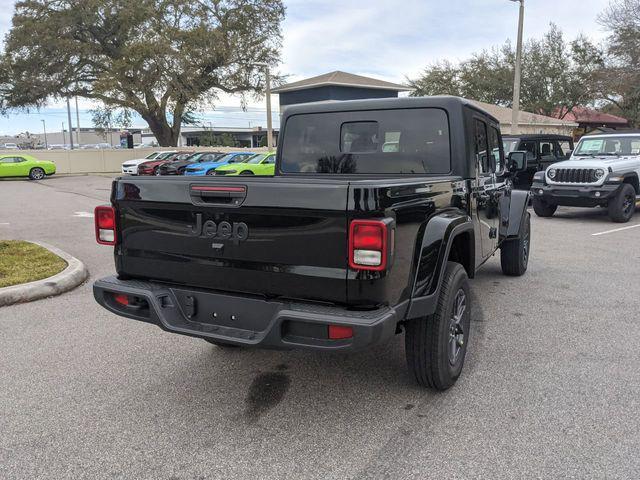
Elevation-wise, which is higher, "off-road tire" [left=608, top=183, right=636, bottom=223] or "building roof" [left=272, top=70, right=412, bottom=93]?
"building roof" [left=272, top=70, right=412, bottom=93]

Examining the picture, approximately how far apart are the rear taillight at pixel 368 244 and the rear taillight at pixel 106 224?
5.59 ft

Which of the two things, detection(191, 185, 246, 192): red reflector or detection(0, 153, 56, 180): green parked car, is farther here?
detection(0, 153, 56, 180): green parked car

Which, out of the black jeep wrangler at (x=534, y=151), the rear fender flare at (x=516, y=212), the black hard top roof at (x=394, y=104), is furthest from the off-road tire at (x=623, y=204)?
the black hard top roof at (x=394, y=104)

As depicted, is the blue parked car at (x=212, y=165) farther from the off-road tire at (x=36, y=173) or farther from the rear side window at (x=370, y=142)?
the rear side window at (x=370, y=142)

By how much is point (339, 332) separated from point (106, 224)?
1804mm

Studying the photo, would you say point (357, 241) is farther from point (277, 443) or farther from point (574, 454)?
point (574, 454)

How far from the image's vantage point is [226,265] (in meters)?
3.18

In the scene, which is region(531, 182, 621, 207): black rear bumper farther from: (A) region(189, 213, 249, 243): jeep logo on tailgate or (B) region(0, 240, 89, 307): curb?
(A) region(189, 213, 249, 243): jeep logo on tailgate

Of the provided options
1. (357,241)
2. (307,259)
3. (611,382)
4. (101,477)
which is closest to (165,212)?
(307,259)

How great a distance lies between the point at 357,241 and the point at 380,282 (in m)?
0.25

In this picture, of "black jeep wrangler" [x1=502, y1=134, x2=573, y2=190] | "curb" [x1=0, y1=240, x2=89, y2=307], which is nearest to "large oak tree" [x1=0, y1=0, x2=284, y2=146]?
"black jeep wrangler" [x1=502, y1=134, x2=573, y2=190]

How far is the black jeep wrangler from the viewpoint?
14.8 meters

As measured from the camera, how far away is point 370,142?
14.8 feet

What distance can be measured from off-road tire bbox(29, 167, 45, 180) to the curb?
2553 cm
